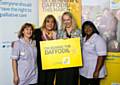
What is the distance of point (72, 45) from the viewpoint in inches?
144

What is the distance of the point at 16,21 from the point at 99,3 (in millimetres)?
1188

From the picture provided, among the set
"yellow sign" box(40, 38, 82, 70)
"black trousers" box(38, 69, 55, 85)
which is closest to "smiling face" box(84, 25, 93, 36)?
"yellow sign" box(40, 38, 82, 70)

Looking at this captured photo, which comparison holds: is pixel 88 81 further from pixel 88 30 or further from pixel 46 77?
pixel 88 30

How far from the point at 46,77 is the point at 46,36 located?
534mm

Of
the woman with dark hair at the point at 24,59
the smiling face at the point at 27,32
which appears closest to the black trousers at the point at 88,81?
the woman with dark hair at the point at 24,59

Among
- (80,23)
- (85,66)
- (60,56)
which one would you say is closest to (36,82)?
(60,56)

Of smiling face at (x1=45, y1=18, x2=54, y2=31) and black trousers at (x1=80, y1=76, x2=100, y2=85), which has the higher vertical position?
smiling face at (x1=45, y1=18, x2=54, y2=31)

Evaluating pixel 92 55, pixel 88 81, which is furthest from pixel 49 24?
pixel 88 81

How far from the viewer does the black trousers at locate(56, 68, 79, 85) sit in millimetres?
3656

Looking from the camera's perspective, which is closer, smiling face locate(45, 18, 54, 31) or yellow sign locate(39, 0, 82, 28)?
smiling face locate(45, 18, 54, 31)

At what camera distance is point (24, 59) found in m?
3.40

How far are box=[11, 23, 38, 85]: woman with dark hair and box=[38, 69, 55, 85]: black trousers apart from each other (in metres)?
0.15

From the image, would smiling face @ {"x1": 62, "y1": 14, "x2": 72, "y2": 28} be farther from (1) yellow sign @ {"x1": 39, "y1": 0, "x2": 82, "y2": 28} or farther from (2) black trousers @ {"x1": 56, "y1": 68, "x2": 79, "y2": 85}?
(2) black trousers @ {"x1": 56, "y1": 68, "x2": 79, "y2": 85}

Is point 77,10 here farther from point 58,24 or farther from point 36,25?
point 36,25
